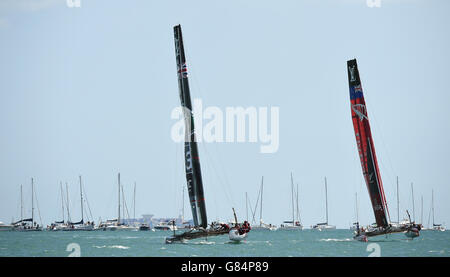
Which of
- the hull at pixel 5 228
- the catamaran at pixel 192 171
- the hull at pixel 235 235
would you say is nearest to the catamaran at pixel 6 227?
the hull at pixel 5 228

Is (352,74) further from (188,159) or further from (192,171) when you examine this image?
(192,171)

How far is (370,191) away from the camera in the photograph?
2486 inches

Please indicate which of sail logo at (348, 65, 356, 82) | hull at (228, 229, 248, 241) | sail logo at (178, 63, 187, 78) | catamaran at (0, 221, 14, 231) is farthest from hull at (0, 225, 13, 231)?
sail logo at (348, 65, 356, 82)

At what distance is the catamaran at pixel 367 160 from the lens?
2480 inches

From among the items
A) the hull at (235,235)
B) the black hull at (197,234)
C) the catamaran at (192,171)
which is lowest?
the hull at (235,235)

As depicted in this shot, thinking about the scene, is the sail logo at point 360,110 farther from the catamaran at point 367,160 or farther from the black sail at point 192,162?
the black sail at point 192,162

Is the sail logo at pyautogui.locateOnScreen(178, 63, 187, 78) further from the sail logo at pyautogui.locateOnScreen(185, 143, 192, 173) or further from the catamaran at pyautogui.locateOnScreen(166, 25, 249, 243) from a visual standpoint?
the sail logo at pyautogui.locateOnScreen(185, 143, 192, 173)

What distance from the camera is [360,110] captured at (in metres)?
64.6

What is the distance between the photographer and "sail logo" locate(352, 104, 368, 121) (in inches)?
2530

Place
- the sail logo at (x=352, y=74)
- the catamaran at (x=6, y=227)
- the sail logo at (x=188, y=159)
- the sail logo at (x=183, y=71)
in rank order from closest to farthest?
the sail logo at (x=188, y=159)
the sail logo at (x=183, y=71)
the sail logo at (x=352, y=74)
the catamaran at (x=6, y=227)

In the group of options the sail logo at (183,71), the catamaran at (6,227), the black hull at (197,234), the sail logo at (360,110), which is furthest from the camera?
the catamaran at (6,227)
